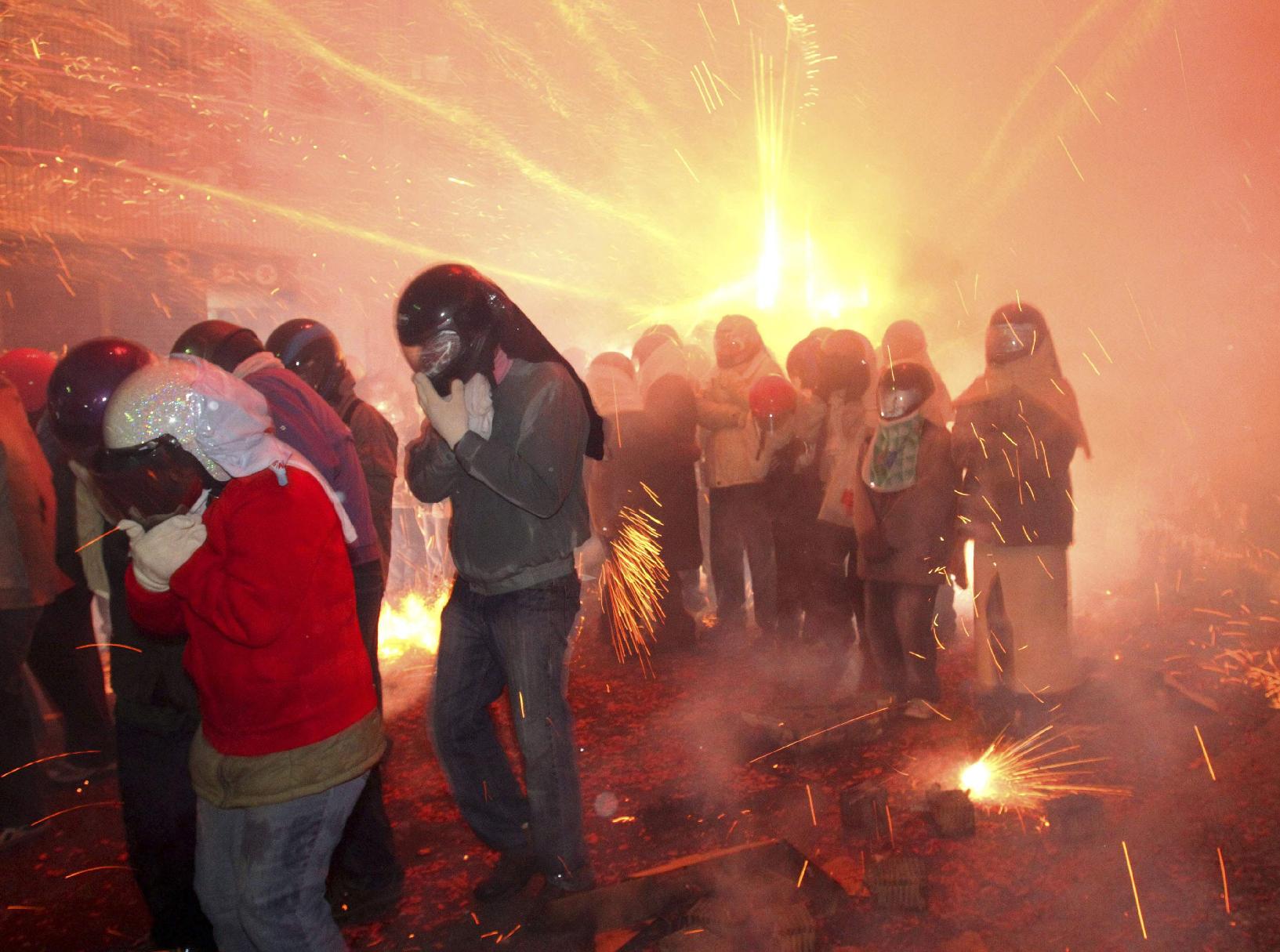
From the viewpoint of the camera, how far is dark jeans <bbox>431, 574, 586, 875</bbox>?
322 cm

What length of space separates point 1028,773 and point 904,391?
2076mm

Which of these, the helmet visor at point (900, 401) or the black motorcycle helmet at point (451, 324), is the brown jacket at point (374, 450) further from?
the helmet visor at point (900, 401)

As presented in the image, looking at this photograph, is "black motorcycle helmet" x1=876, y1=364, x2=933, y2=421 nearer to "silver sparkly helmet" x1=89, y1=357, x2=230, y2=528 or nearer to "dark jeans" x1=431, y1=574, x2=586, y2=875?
"dark jeans" x1=431, y1=574, x2=586, y2=875

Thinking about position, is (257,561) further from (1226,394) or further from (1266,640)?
(1226,394)

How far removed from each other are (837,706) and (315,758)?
10.7ft

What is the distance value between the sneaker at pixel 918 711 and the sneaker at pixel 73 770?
14.6 ft

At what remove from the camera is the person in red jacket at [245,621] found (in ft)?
7.66

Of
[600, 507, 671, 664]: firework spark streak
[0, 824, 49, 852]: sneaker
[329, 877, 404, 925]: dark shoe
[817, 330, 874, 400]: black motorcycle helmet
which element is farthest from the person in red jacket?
[817, 330, 874, 400]: black motorcycle helmet

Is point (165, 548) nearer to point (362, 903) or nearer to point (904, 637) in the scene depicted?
point (362, 903)

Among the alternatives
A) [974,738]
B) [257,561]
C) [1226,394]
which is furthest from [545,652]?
[1226,394]

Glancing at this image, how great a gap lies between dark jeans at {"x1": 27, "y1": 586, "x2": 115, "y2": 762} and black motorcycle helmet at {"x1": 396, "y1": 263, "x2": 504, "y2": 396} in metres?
3.03

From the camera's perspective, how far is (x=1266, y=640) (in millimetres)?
6031

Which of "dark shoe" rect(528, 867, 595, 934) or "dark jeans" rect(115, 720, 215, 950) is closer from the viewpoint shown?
"dark jeans" rect(115, 720, 215, 950)

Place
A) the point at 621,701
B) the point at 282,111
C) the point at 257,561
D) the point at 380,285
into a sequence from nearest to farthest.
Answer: the point at 257,561, the point at 621,701, the point at 282,111, the point at 380,285
